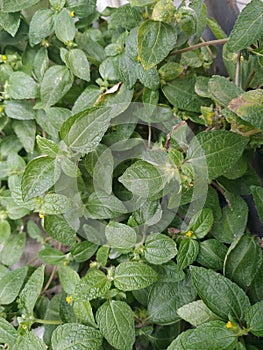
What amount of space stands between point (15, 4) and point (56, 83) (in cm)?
14

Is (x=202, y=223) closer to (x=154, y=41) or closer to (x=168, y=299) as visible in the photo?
(x=168, y=299)

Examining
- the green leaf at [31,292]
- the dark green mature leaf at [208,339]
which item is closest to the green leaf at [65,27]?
the green leaf at [31,292]

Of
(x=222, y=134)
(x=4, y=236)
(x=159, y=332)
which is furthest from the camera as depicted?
(x=4, y=236)

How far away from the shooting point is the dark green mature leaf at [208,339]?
589mm

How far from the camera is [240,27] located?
24.6 inches

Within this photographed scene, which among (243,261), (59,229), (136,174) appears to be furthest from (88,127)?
(243,261)

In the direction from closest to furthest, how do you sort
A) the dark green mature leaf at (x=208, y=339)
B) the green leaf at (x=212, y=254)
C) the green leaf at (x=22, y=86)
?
the dark green mature leaf at (x=208, y=339) < the green leaf at (x=212, y=254) < the green leaf at (x=22, y=86)

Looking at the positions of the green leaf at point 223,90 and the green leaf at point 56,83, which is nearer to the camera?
the green leaf at point 223,90

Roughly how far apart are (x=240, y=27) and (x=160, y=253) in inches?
13.4

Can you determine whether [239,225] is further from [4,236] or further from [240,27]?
[4,236]

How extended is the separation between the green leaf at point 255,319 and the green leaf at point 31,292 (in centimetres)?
32

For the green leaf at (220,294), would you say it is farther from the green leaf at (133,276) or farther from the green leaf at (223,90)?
the green leaf at (223,90)

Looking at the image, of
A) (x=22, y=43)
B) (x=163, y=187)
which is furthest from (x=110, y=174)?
(x=22, y=43)

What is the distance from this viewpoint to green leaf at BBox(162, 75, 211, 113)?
2.43 ft
